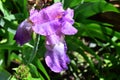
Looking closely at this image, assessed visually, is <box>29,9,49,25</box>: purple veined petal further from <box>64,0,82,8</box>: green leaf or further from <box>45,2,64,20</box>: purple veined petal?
<box>64,0,82,8</box>: green leaf

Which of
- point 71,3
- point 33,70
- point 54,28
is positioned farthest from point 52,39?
point 71,3

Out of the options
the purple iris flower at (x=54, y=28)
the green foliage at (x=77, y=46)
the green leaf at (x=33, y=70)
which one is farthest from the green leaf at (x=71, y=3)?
the purple iris flower at (x=54, y=28)

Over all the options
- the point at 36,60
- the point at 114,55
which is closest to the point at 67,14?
the point at 36,60

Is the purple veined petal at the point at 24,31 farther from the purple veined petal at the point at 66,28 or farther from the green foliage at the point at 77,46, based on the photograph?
the green foliage at the point at 77,46

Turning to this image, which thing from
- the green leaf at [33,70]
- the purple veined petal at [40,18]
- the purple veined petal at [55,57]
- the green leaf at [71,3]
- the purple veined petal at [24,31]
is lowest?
the green leaf at [33,70]

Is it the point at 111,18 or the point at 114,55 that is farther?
the point at 111,18

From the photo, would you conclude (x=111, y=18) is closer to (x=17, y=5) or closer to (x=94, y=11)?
(x=94, y=11)

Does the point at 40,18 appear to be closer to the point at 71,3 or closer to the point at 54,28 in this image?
the point at 54,28

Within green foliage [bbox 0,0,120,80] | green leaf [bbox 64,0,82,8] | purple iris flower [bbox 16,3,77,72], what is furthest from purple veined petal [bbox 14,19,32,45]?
green leaf [bbox 64,0,82,8]
